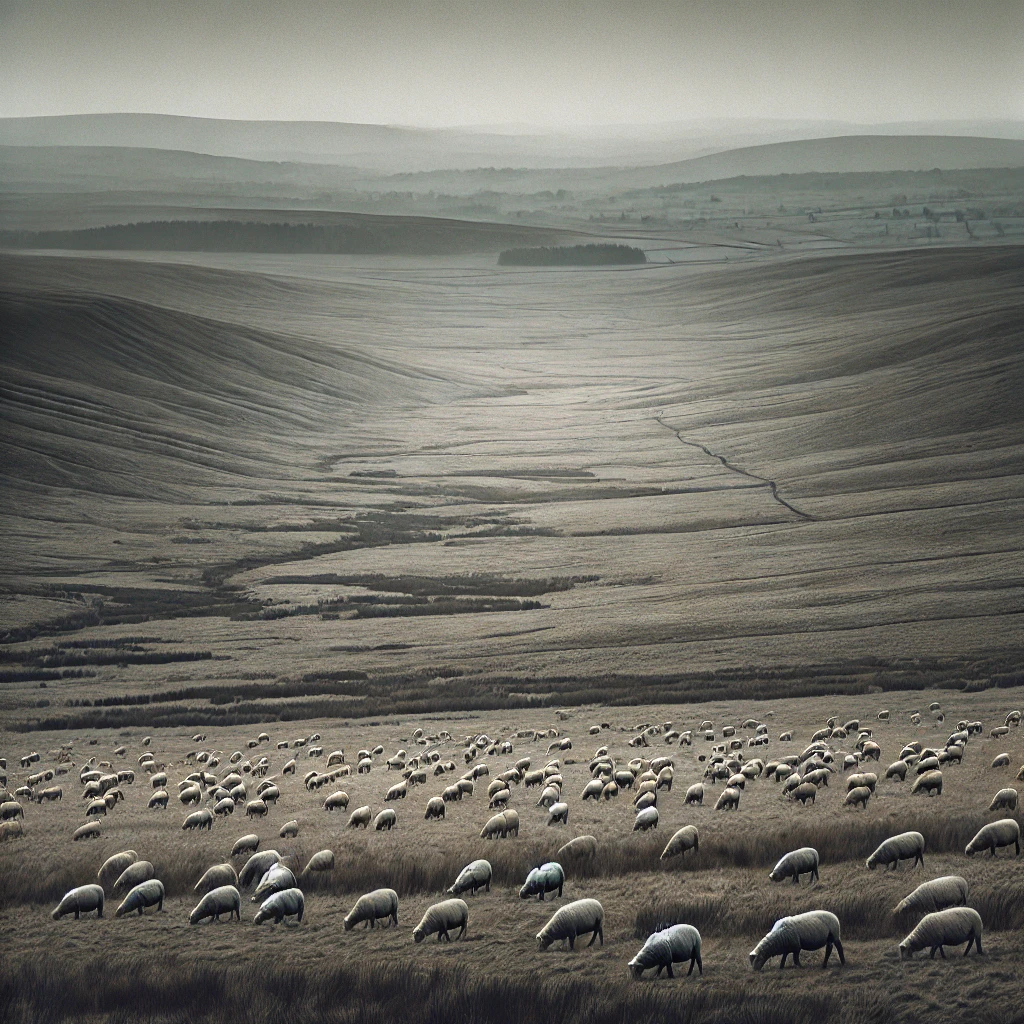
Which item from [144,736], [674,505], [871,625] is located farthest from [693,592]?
[144,736]

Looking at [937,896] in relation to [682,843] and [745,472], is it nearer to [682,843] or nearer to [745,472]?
[682,843]

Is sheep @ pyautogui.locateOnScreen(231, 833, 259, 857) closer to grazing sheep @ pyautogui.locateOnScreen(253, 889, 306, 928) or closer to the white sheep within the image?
grazing sheep @ pyautogui.locateOnScreen(253, 889, 306, 928)

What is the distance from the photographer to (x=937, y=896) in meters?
11.4

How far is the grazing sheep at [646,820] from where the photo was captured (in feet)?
51.4

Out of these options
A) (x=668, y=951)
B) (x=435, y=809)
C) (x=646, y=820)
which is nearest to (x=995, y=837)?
(x=646, y=820)

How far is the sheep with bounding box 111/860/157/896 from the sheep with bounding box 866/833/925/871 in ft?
30.0

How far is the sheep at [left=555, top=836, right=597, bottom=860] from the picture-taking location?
14141 mm

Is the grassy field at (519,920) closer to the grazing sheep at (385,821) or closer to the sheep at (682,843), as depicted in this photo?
the sheep at (682,843)

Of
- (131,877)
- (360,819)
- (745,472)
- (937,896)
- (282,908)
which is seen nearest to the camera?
(937,896)

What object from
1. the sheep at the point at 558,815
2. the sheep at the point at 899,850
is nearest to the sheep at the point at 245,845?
the sheep at the point at 558,815

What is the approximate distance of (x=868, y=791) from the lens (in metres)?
16.6

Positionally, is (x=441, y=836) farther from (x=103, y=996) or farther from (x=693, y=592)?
(x=693, y=592)

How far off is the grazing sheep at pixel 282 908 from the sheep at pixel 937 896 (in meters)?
6.74

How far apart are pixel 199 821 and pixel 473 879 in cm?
610
